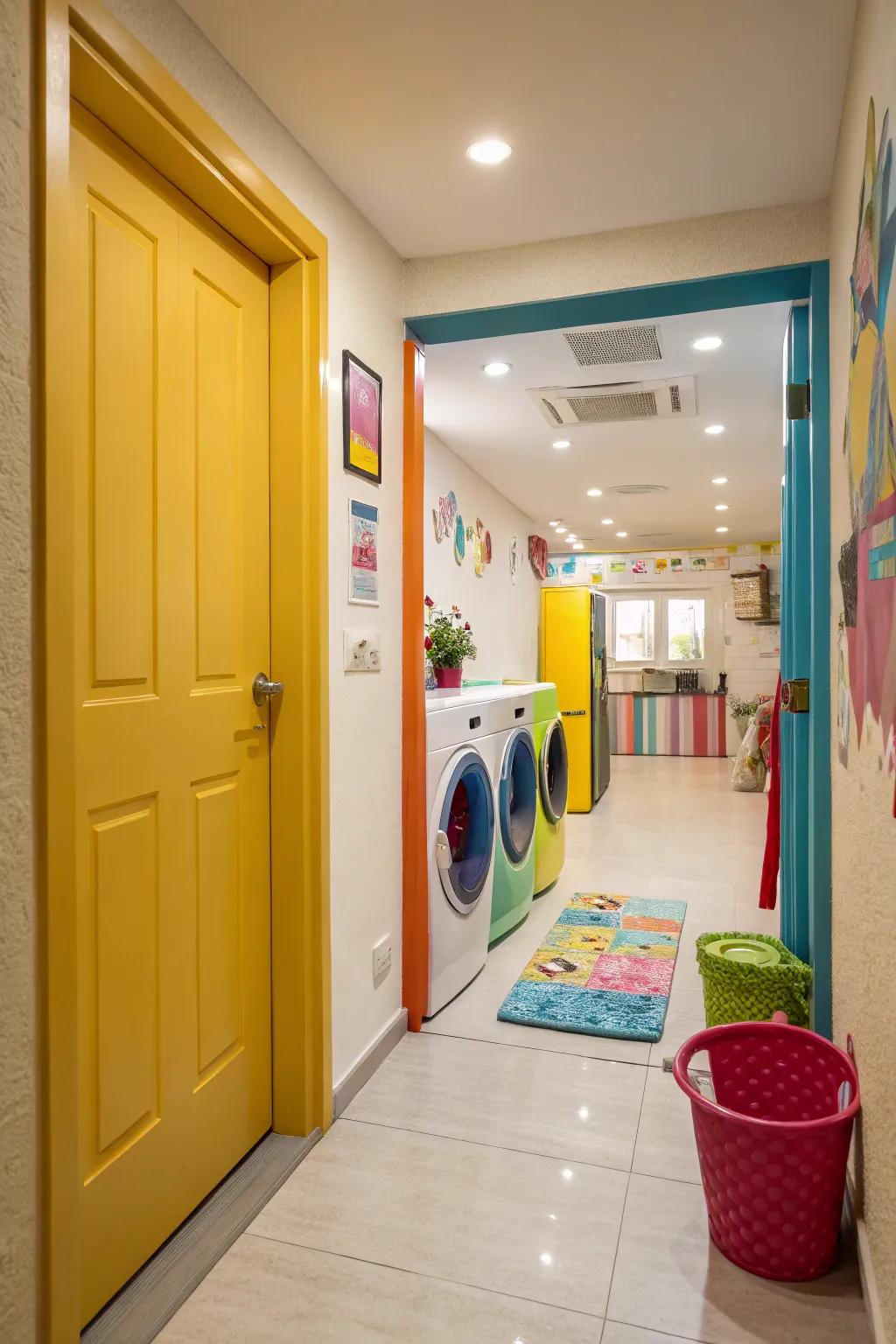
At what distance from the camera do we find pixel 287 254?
6.34ft

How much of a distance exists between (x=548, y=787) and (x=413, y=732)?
5.19 feet

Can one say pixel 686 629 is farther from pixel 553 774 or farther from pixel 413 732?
pixel 413 732

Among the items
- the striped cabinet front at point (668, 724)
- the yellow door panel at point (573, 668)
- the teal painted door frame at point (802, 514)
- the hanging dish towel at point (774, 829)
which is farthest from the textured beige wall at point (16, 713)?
the striped cabinet front at point (668, 724)

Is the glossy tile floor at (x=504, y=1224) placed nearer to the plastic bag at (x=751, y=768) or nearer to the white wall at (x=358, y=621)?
the white wall at (x=358, y=621)

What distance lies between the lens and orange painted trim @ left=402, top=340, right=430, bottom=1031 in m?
2.53

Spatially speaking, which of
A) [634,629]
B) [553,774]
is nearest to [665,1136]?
[553,774]

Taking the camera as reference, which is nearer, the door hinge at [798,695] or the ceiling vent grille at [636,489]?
the door hinge at [798,695]

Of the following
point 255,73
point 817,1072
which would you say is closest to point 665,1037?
point 817,1072

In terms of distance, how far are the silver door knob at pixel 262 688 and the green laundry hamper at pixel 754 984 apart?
4.51 feet

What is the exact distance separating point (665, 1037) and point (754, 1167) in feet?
3.45

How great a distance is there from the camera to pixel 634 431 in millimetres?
4352

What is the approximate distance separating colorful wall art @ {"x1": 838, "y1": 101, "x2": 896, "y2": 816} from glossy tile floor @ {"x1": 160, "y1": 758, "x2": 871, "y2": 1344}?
101 centimetres

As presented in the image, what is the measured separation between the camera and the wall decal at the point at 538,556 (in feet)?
23.0

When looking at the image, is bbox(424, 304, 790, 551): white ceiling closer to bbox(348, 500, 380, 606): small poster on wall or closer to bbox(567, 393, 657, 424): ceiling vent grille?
bbox(567, 393, 657, 424): ceiling vent grille
